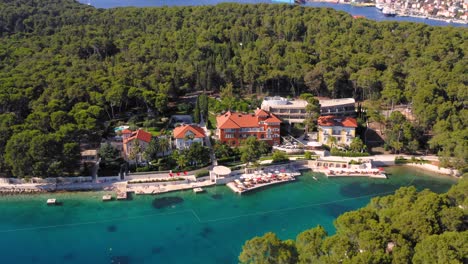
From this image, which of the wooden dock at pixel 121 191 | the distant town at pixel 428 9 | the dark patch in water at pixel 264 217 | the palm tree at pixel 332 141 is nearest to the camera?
the dark patch in water at pixel 264 217

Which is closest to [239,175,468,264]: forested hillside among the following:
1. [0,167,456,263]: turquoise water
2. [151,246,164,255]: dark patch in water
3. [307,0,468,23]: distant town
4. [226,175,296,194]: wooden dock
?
[0,167,456,263]: turquoise water

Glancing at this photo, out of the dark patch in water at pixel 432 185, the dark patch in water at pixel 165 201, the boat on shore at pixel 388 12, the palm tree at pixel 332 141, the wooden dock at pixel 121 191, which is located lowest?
the dark patch in water at pixel 432 185

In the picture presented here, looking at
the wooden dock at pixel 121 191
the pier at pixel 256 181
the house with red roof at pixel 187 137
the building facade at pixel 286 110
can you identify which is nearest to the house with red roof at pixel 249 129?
the house with red roof at pixel 187 137

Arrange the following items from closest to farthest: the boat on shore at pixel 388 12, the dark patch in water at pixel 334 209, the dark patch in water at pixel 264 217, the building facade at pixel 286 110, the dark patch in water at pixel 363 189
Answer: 1. the dark patch in water at pixel 264 217
2. the dark patch in water at pixel 334 209
3. the dark patch in water at pixel 363 189
4. the building facade at pixel 286 110
5. the boat on shore at pixel 388 12

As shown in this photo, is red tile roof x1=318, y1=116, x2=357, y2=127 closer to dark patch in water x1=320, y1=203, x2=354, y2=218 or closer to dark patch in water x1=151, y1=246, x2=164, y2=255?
dark patch in water x1=320, y1=203, x2=354, y2=218

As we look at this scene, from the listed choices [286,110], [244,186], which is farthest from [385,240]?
[286,110]

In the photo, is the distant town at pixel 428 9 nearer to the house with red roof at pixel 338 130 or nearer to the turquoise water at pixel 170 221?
the house with red roof at pixel 338 130

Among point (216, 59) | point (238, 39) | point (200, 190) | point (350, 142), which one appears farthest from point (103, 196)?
point (238, 39)

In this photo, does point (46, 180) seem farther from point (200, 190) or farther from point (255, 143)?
point (255, 143)
